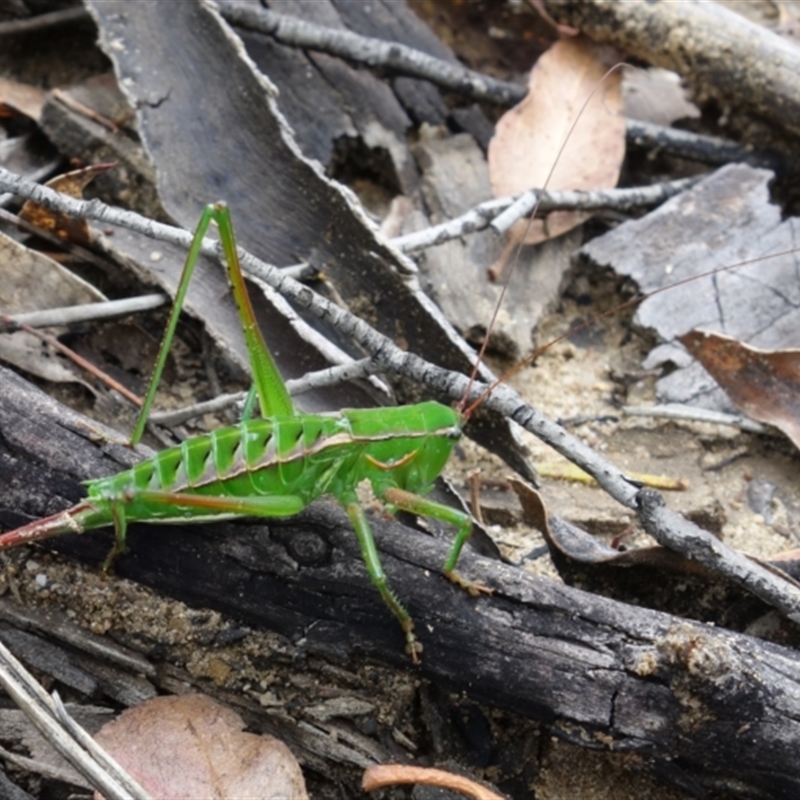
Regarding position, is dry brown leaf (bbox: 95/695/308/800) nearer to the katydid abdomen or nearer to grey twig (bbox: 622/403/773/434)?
the katydid abdomen

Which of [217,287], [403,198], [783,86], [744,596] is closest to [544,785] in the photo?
[744,596]

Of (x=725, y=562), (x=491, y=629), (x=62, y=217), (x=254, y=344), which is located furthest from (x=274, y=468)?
(x=62, y=217)

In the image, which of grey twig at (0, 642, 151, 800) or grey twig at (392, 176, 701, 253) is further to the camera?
grey twig at (392, 176, 701, 253)

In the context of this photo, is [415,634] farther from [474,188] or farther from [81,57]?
[81,57]

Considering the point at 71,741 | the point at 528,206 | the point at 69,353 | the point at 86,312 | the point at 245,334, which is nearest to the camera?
the point at 71,741

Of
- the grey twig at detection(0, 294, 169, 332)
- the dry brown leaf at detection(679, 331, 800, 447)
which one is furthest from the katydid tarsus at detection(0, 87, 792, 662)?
the dry brown leaf at detection(679, 331, 800, 447)

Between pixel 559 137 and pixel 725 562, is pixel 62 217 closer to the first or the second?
pixel 559 137
